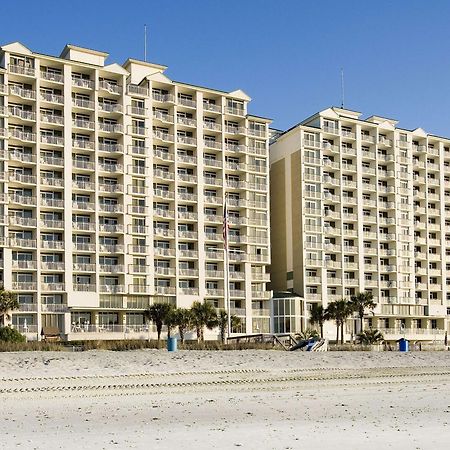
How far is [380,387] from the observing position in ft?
101

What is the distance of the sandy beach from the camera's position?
17672 mm

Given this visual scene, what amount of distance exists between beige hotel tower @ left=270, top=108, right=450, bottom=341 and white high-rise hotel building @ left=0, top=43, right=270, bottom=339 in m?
6.27

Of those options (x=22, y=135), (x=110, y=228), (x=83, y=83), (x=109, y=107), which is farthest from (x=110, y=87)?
(x=110, y=228)

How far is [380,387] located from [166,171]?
6499 cm

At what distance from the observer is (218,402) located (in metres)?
25.2

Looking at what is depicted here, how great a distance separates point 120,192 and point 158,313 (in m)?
15.1

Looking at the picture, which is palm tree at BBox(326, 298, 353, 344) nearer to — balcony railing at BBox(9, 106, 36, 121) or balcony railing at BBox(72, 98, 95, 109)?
balcony railing at BBox(72, 98, 95, 109)

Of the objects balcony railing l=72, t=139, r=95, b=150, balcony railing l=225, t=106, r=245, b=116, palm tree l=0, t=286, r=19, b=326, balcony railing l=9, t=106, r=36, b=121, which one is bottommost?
palm tree l=0, t=286, r=19, b=326

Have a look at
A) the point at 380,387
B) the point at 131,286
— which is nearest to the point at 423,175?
the point at 131,286

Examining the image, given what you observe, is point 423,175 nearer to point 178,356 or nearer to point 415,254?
point 415,254

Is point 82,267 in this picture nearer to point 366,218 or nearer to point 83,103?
point 83,103

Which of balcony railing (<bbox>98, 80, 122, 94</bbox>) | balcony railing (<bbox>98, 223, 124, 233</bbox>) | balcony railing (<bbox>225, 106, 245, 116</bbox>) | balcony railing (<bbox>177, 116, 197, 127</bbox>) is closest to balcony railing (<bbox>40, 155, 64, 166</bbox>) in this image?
balcony railing (<bbox>98, 223, 124, 233</bbox>)

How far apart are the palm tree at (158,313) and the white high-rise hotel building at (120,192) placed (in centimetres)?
377

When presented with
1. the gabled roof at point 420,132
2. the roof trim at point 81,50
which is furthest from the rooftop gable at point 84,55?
the gabled roof at point 420,132
